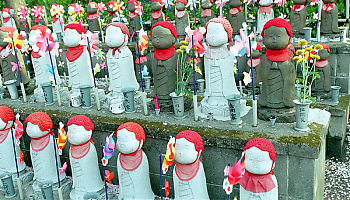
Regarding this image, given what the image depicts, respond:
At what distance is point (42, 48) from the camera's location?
466cm

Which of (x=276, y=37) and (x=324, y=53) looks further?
(x=324, y=53)

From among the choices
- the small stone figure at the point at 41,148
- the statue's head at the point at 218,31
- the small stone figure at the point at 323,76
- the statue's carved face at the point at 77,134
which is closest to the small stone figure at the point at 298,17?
the small stone figure at the point at 323,76

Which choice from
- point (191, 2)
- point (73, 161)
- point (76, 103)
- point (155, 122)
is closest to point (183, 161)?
point (155, 122)

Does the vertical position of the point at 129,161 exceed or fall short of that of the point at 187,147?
it falls short

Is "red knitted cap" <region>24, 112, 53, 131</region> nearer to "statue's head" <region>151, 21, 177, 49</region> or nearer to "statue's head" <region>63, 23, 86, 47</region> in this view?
"statue's head" <region>63, 23, 86, 47</region>

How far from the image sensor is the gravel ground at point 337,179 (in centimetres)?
419

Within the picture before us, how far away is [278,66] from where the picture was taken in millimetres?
3615

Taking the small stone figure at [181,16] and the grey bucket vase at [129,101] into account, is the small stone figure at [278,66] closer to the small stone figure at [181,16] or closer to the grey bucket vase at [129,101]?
the grey bucket vase at [129,101]

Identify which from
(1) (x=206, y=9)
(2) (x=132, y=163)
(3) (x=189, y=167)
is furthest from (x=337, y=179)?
(1) (x=206, y=9)

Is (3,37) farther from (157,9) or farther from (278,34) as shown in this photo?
(278,34)

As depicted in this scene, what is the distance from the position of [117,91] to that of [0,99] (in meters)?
2.21

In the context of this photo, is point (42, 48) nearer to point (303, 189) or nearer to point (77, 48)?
point (77, 48)

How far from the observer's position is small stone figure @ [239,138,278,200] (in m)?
2.88

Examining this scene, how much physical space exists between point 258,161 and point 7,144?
11.0ft
